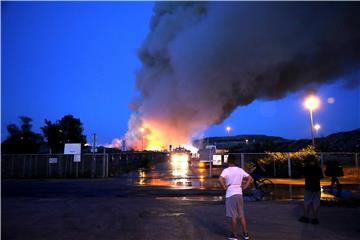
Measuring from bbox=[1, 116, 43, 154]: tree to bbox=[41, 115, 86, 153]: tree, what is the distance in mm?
1993

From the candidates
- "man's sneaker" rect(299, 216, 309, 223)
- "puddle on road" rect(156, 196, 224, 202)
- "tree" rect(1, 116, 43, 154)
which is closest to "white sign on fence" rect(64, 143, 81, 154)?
"puddle on road" rect(156, 196, 224, 202)

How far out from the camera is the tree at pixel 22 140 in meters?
52.3

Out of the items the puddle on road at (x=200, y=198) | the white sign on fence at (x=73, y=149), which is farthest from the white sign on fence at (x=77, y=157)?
the puddle on road at (x=200, y=198)

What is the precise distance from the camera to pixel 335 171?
14781 mm

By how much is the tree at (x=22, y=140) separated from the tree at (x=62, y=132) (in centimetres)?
199

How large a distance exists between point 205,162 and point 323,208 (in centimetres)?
2651

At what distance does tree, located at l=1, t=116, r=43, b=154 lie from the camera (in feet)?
172

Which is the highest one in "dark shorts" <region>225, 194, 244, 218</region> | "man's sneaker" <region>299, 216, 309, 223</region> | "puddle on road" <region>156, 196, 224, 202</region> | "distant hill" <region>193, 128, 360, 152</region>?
"distant hill" <region>193, 128, 360, 152</region>

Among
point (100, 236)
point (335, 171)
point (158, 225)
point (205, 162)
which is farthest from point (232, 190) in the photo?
point (205, 162)

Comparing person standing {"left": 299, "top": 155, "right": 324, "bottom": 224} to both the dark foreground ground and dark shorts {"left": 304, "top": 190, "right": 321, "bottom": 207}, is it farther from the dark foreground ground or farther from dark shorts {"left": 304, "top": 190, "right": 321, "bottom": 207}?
the dark foreground ground

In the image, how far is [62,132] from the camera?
56219 mm

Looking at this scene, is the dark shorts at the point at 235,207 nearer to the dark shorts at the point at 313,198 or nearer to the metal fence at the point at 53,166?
the dark shorts at the point at 313,198

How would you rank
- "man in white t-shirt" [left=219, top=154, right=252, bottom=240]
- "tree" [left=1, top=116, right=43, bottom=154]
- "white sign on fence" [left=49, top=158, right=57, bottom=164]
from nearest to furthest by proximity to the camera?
"man in white t-shirt" [left=219, top=154, right=252, bottom=240] < "white sign on fence" [left=49, top=158, right=57, bottom=164] < "tree" [left=1, top=116, right=43, bottom=154]

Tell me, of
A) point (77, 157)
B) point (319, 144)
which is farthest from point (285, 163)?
point (319, 144)
